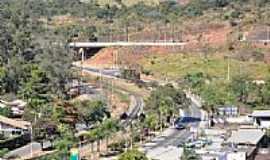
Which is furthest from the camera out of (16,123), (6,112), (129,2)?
→ (129,2)

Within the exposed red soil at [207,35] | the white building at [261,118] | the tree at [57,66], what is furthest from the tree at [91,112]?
the exposed red soil at [207,35]

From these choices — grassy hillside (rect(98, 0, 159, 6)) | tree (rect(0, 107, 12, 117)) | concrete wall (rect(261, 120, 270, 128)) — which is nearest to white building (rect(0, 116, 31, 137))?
tree (rect(0, 107, 12, 117))

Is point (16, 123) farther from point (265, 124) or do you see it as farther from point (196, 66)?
point (196, 66)

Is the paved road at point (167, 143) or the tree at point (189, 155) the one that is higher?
the tree at point (189, 155)

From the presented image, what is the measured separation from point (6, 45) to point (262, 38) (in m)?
21.5

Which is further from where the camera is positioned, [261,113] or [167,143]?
[261,113]

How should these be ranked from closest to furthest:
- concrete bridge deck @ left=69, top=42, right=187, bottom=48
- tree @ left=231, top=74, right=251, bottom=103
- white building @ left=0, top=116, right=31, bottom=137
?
white building @ left=0, top=116, right=31, bottom=137 < tree @ left=231, top=74, right=251, bottom=103 < concrete bridge deck @ left=69, top=42, right=187, bottom=48

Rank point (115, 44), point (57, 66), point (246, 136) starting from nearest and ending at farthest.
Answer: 1. point (246, 136)
2. point (57, 66)
3. point (115, 44)

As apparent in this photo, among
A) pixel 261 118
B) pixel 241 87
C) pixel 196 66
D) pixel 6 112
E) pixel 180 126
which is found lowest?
pixel 180 126

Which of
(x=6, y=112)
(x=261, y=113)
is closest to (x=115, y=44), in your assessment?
(x=6, y=112)

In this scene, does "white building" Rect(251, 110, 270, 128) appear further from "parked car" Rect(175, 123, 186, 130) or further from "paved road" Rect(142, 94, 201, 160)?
"parked car" Rect(175, 123, 186, 130)

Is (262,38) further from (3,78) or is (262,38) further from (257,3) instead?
(3,78)

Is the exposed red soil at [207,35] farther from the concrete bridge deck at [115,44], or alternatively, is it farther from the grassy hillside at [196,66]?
the grassy hillside at [196,66]

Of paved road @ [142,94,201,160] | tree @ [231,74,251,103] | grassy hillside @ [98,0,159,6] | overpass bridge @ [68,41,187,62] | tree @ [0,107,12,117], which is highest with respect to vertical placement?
grassy hillside @ [98,0,159,6]
